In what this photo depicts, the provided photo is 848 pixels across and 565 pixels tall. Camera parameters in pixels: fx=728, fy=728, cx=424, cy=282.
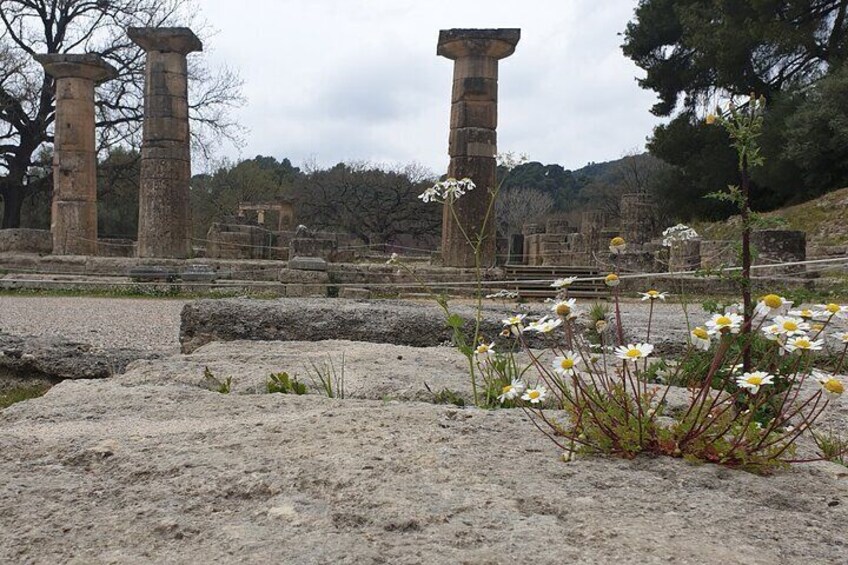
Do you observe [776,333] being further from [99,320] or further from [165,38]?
[165,38]

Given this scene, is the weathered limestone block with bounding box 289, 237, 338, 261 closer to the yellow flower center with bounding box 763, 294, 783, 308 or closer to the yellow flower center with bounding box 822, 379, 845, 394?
the yellow flower center with bounding box 763, 294, 783, 308

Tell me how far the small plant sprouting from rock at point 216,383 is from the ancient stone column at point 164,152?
14563mm

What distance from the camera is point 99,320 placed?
973 cm

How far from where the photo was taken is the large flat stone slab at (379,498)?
4.61 feet

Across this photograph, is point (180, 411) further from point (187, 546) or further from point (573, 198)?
point (573, 198)

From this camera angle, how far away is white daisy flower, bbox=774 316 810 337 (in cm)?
188

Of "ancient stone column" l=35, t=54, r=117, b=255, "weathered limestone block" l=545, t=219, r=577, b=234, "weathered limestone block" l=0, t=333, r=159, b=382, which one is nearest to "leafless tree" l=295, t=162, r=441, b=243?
"weathered limestone block" l=545, t=219, r=577, b=234

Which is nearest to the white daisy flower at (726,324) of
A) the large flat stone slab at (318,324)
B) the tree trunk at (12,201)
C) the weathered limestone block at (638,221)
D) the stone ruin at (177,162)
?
the large flat stone slab at (318,324)

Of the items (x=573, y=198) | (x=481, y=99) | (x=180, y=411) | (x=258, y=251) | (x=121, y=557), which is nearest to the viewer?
(x=121, y=557)

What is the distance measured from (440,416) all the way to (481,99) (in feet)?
45.8

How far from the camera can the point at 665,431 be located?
6.40 ft

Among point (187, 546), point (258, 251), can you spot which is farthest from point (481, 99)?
point (187, 546)

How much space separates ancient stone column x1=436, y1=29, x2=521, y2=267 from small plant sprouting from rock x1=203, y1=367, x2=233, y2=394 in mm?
12321

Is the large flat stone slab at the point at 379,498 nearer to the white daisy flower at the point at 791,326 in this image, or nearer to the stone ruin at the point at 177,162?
the white daisy flower at the point at 791,326
